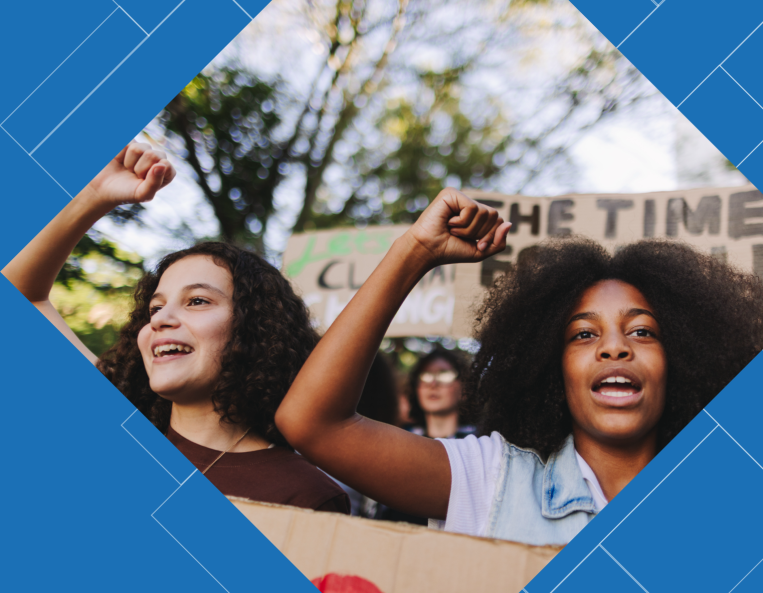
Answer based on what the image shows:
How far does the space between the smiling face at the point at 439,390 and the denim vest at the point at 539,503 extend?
181 centimetres

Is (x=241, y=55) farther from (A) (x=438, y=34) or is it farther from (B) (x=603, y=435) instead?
(B) (x=603, y=435)

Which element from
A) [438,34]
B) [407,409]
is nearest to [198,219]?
[407,409]

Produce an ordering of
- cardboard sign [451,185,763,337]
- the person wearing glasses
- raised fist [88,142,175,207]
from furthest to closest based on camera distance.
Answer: the person wearing glasses < cardboard sign [451,185,763,337] < raised fist [88,142,175,207]

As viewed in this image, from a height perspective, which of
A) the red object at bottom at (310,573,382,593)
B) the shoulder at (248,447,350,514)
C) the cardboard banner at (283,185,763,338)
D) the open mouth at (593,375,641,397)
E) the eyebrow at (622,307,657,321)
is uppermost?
the cardboard banner at (283,185,763,338)

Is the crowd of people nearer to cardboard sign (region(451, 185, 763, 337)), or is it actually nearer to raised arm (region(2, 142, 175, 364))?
raised arm (region(2, 142, 175, 364))

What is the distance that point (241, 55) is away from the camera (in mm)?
4270

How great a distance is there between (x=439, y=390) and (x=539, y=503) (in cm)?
191

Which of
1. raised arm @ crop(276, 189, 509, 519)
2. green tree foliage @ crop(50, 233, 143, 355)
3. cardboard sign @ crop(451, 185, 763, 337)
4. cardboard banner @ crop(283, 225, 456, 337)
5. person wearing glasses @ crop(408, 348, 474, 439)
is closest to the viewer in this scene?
raised arm @ crop(276, 189, 509, 519)

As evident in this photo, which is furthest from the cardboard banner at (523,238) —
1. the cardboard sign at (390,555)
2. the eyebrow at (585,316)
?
the cardboard sign at (390,555)

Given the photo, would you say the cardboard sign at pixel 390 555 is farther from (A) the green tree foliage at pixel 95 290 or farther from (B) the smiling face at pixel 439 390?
(B) the smiling face at pixel 439 390

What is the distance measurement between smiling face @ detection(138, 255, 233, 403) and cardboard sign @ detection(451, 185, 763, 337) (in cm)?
66

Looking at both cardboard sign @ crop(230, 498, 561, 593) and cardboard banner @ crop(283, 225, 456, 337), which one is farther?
cardboard banner @ crop(283, 225, 456, 337)

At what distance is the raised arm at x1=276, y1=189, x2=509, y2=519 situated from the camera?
1041 millimetres

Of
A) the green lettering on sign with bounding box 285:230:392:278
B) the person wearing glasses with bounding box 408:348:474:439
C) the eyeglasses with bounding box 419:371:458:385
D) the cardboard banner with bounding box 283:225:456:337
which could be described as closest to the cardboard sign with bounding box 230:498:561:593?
the cardboard banner with bounding box 283:225:456:337
